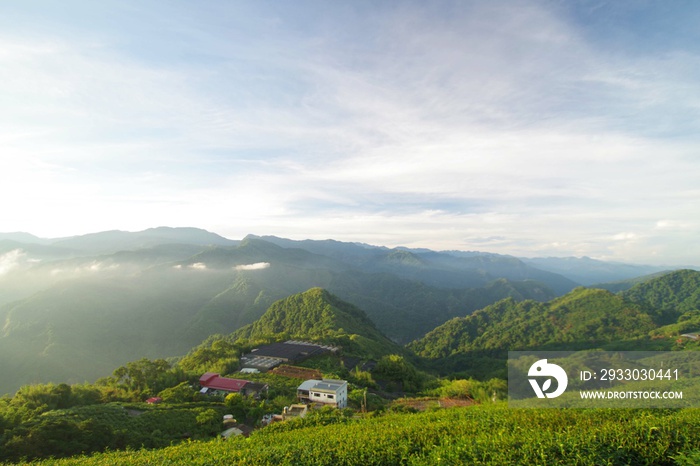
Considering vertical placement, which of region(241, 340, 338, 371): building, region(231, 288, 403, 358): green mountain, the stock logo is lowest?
region(231, 288, 403, 358): green mountain

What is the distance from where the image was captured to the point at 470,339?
3659 inches

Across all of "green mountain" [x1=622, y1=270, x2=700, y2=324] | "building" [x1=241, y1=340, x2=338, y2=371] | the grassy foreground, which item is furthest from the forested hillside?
the grassy foreground

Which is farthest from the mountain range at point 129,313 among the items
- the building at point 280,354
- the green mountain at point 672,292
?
the building at point 280,354

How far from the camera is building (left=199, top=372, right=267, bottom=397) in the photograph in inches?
982

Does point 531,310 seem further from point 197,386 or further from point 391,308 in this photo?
point 197,386

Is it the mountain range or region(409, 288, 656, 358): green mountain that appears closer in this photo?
region(409, 288, 656, 358): green mountain

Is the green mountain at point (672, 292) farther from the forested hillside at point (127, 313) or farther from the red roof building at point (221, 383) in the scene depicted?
the red roof building at point (221, 383)

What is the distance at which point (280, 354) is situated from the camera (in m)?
40.7

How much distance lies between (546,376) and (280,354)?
34.2 meters

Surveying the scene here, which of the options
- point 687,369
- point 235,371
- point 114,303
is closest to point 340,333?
→ point 235,371

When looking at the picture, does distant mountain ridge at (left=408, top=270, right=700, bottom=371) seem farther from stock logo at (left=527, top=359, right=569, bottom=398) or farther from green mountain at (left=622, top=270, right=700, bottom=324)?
stock logo at (left=527, top=359, right=569, bottom=398)

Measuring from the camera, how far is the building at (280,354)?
36.7 m

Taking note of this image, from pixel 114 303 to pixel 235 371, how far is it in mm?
127815

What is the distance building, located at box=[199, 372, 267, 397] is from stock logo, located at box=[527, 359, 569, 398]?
19870 mm
